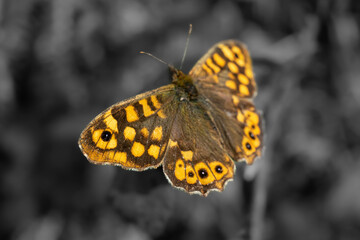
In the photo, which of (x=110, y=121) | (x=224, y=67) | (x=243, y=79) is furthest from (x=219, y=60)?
(x=110, y=121)

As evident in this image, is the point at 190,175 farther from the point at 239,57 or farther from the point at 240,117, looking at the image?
the point at 239,57

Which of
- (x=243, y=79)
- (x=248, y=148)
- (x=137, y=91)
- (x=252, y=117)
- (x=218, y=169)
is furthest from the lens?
(x=137, y=91)

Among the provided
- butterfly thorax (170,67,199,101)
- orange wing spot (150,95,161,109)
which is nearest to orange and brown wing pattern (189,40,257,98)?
butterfly thorax (170,67,199,101)

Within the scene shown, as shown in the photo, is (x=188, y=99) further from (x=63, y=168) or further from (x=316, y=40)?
(x=63, y=168)

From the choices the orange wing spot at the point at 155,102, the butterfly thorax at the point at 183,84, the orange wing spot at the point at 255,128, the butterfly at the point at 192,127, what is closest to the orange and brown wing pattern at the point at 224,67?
the butterfly at the point at 192,127

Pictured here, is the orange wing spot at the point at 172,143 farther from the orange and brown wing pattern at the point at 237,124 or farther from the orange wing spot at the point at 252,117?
the orange wing spot at the point at 252,117

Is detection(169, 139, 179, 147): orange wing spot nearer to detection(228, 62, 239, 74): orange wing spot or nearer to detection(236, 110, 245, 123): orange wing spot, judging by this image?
detection(236, 110, 245, 123): orange wing spot
